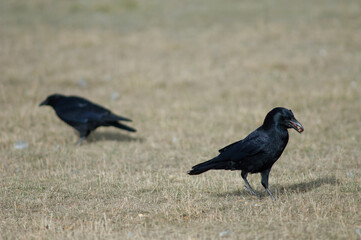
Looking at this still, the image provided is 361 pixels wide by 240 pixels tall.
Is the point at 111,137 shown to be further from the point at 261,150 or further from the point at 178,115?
the point at 261,150

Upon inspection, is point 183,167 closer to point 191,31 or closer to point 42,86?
point 42,86

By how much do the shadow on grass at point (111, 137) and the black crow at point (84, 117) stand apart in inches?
16.7

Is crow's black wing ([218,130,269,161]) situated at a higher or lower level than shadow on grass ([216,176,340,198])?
higher

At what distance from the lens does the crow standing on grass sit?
5582 mm

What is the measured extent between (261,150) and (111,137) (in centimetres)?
480

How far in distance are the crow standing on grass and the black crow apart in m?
3.51

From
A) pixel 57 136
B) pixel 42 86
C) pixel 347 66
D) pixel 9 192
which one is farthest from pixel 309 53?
pixel 9 192

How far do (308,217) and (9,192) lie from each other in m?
3.78

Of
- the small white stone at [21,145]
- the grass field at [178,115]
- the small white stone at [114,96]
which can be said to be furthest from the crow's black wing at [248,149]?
the small white stone at [114,96]

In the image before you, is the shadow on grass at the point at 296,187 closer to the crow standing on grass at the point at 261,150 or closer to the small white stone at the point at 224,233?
the crow standing on grass at the point at 261,150

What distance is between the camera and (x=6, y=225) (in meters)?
5.09

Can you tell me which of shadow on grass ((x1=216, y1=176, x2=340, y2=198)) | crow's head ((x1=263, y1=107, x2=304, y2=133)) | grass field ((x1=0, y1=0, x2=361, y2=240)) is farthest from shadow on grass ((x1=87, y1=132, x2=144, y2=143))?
crow's head ((x1=263, y1=107, x2=304, y2=133))

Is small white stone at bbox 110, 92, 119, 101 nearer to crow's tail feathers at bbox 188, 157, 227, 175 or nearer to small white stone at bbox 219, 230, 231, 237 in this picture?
crow's tail feathers at bbox 188, 157, 227, 175

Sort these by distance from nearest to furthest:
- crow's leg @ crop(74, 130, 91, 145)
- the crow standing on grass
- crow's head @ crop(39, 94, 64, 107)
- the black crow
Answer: the crow standing on grass, the black crow, crow's leg @ crop(74, 130, 91, 145), crow's head @ crop(39, 94, 64, 107)
